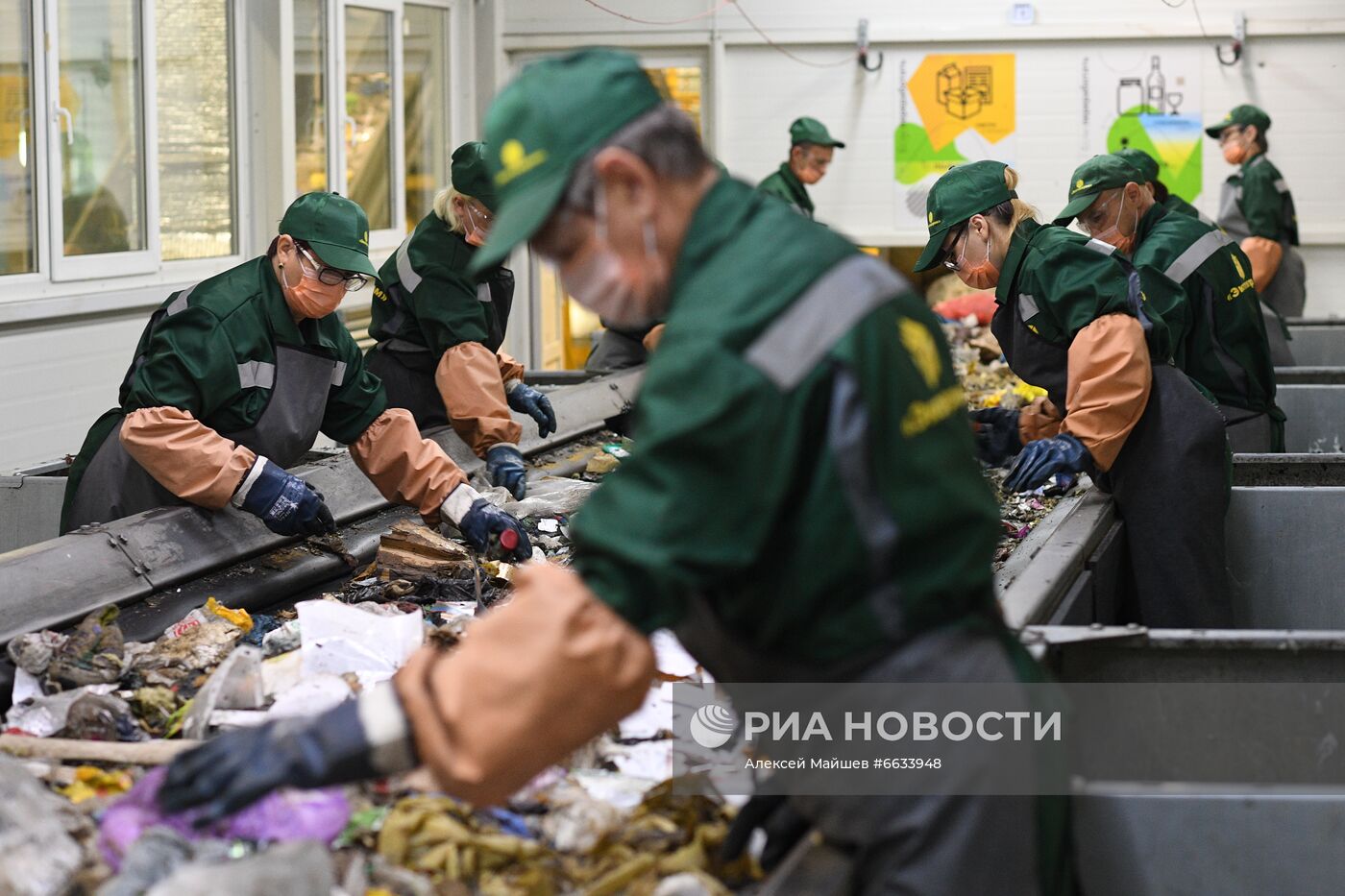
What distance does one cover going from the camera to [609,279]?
164 centimetres

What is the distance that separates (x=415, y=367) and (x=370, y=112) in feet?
13.6

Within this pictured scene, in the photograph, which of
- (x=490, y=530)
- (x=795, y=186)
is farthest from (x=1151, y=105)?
(x=490, y=530)

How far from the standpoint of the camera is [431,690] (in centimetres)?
160

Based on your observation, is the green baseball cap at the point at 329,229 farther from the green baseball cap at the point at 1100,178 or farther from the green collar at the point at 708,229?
the green baseball cap at the point at 1100,178

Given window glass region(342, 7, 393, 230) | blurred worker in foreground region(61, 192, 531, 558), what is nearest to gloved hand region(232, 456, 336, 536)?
blurred worker in foreground region(61, 192, 531, 558)

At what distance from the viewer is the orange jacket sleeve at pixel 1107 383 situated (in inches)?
139

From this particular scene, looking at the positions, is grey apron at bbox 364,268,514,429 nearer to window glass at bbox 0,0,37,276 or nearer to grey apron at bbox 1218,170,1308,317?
window glass at bbox 0,0,37,276

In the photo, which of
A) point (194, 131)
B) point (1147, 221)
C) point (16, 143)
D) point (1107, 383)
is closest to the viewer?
point (1107, 383)

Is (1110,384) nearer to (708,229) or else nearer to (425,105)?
(708,229)

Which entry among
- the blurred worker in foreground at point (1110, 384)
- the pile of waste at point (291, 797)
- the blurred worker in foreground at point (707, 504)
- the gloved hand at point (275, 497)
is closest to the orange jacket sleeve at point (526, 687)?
the blurred worker in foreground at point (707, 504)

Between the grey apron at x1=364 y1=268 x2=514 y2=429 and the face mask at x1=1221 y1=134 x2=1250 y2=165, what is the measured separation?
5.34m

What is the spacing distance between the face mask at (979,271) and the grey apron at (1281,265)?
540 centimetres

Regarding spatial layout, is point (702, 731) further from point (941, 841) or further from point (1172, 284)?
point (1172, 284)

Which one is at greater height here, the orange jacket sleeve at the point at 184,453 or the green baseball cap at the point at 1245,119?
the green baseball cap at the point at 1245,119
